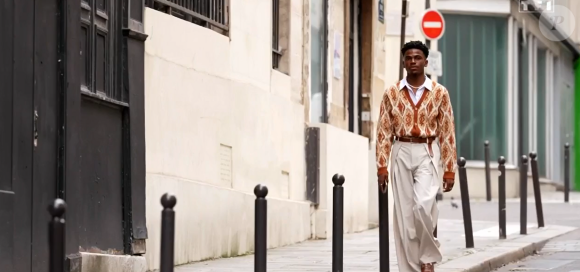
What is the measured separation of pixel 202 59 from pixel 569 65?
82.4 ft

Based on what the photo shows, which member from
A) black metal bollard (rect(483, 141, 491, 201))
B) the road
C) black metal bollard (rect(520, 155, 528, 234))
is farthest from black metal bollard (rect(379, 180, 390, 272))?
black metal bollard (rect(483, 141, 491, 201))

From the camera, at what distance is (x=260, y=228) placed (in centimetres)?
825

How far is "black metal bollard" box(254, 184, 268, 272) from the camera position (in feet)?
26.8

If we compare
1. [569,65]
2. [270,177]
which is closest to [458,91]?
[569,65]

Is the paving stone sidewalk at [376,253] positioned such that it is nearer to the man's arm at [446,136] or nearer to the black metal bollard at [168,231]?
the man's arm at [446,136]

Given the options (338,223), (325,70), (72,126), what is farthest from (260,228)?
(325,70)

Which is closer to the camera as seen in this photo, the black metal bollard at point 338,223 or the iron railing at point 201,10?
the black metal bollard at point 338,223

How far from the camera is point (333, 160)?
52.7 ft

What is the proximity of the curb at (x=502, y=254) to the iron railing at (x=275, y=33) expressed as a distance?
316 centimetres

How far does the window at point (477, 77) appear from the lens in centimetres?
2800

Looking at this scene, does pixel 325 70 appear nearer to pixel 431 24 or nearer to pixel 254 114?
pixel 254 114

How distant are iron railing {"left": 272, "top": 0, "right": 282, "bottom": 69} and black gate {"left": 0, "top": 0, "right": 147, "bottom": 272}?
4.12 m

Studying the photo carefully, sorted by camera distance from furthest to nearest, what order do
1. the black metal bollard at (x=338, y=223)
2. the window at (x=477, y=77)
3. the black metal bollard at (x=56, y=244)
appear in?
the window at (x=477, y=77) → the black metal bollard at (x=338, y=223) → the black metal bollard at (x=56, y=244)

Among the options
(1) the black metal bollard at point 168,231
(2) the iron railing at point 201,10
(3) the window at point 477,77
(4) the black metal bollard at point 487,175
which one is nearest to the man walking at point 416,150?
(2) the iron railing at point 201,10
